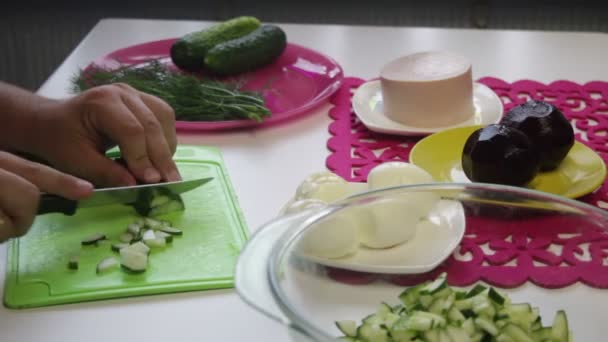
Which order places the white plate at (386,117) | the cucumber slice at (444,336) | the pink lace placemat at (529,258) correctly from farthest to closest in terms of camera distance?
1. the white plate at (386,117)
2. the pink lace placemat at (529,258)
3. the cucumber slice at (444,336)

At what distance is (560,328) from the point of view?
0.72 metres

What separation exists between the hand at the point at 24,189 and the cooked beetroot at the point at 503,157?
19.7 inches

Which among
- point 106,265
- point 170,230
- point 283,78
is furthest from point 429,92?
point 106,265

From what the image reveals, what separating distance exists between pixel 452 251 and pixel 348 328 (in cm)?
19

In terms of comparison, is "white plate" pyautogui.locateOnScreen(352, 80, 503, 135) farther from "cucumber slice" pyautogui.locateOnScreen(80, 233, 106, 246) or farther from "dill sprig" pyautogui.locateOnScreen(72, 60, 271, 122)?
"cucumber slice" pyautogui.locateOnScreen(80, 233, 106, 246)

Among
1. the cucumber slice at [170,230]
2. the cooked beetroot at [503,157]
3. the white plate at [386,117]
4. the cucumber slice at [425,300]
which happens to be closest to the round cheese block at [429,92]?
the white plate at [386,117]

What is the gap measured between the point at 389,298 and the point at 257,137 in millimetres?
583

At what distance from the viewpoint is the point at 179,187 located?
1025mm

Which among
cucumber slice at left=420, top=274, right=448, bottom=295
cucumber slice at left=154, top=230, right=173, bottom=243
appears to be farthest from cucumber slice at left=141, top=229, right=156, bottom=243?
cucumber slice at left=420, top=274, right=448, bottom=295

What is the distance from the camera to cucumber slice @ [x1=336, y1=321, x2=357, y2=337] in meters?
0.69

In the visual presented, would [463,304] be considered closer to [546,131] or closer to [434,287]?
[434,287]

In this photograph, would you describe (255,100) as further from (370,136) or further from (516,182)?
(516,182)

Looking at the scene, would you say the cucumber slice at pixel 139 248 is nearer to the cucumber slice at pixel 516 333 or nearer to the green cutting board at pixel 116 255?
the green cutting board at pixel 116 255

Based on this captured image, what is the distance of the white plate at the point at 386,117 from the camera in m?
1.26
